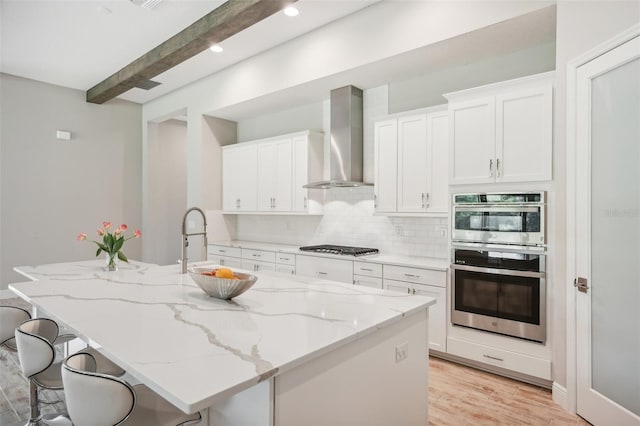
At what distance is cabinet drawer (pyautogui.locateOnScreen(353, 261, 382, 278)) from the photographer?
3879 millimetres

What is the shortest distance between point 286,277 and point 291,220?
303 centimetres

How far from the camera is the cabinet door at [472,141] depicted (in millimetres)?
3217

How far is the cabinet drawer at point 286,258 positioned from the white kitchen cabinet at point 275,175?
26.9 inches

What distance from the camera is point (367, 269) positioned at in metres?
3.97

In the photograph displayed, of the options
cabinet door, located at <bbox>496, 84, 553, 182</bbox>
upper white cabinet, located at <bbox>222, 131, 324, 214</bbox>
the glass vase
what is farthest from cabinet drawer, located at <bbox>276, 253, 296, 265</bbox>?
cabinet door, located at <bbox>496, 84, 553, 182</bbox>

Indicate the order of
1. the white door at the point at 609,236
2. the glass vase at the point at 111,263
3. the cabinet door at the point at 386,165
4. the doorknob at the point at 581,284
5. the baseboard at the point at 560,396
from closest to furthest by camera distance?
the white door at the point at 609,236 < the doorknob at the point at 581,284 < the baseboard at the point at 560,396 < the glass vase at the point at 111,263 < the cabinet door at the point at 386,165

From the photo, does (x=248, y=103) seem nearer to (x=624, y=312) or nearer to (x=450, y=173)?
(x=450, y=173)

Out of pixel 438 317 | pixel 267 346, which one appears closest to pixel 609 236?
pixel 438 317

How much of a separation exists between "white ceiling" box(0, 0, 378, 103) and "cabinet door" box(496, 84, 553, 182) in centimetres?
172

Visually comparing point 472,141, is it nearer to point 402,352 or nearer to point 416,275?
point 416,275

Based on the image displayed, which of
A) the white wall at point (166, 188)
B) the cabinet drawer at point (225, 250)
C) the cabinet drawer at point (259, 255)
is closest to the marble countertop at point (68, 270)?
the cabinet drawer at point (259, 255)

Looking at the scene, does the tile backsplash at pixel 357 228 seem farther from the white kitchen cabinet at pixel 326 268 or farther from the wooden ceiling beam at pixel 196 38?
the wooden ceiling beam at pixel 196 38

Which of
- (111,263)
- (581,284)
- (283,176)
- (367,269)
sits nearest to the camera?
(581,284)

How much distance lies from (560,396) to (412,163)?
2282 mm
